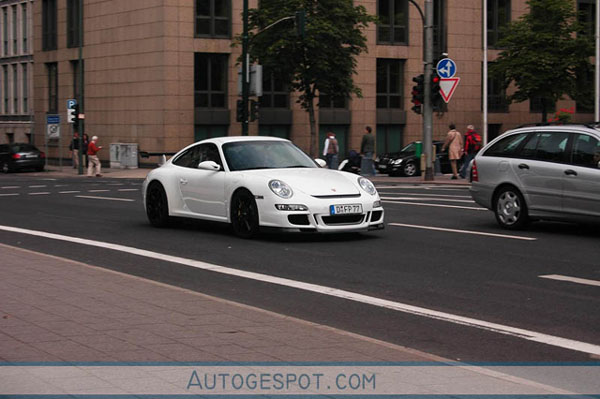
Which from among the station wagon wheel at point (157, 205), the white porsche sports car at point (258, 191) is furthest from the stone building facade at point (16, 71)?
Result: the white porsche sports car at point (258, 191)

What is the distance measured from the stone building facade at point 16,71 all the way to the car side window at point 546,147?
48733mm

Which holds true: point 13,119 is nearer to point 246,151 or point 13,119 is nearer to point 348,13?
point 348,13

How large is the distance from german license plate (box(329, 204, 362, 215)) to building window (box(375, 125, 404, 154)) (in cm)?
3875

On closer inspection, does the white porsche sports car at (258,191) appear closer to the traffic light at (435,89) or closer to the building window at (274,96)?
the traffic light at (435,89)

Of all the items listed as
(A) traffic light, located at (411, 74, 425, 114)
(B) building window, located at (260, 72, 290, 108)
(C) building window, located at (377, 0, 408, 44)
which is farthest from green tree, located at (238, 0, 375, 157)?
(C) building window, located at (377, 0, 408, 44)

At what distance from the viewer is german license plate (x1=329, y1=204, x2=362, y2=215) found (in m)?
13.3

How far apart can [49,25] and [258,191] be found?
4669cm

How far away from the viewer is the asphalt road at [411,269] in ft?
25.3

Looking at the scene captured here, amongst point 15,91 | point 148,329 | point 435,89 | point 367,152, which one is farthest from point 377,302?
point 15,91

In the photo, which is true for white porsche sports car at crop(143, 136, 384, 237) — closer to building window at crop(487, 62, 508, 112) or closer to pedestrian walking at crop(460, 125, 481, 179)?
pedestrian walking at crop(460, 125, 481, 179)

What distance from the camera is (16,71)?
61812 mm

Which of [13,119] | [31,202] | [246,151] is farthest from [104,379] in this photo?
[13,119]

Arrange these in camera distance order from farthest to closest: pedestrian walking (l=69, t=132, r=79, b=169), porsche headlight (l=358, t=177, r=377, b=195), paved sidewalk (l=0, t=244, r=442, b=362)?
pedestrian walking (l=69, t=132, r=79, b=169)
porsche headlight (l=358, t=177, r=377, b=195)
paved sidewalk (l=0, t=244, r=442, b=362)

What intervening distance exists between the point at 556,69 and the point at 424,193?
22.7m
